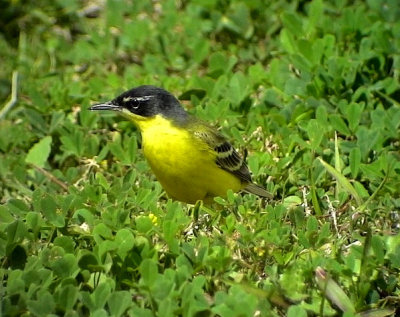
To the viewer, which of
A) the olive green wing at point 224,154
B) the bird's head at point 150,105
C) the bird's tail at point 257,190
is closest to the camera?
the bird's tail at point 257,190

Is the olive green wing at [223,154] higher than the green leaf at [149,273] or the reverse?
the reverse

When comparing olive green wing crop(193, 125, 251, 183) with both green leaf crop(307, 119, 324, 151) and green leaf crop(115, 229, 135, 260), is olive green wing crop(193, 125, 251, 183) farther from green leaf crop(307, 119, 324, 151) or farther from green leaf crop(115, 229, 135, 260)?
green leaf crop(115, 229, 135, 260)

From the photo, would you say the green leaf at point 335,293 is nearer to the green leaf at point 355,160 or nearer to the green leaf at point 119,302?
the green leaf at point 119,302

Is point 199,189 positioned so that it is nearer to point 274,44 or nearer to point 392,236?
point 392,236

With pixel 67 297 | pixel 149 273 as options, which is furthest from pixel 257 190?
pixel 67 297

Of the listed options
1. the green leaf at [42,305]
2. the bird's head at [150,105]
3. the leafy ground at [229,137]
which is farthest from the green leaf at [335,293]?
the bird's head at [150,105]

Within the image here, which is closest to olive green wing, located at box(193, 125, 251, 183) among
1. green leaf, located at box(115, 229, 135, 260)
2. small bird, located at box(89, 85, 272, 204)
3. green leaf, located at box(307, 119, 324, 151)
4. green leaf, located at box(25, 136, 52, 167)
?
small bird, located at box(89, 85, 272, 204)
